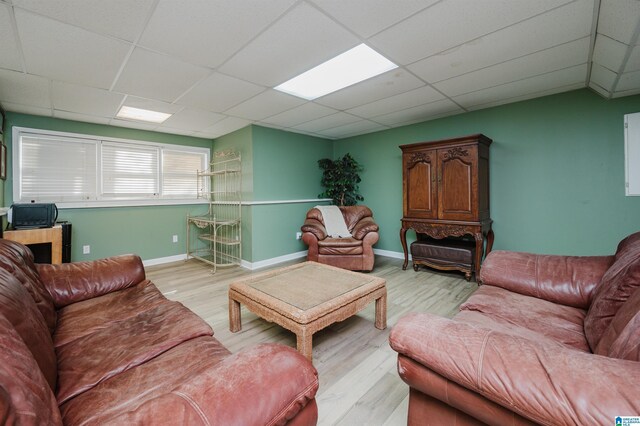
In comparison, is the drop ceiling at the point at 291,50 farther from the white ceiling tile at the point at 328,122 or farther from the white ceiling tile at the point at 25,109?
the white ceiling tile at the point at 328,122

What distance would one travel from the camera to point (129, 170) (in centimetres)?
434

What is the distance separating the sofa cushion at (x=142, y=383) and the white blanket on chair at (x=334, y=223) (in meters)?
3.12

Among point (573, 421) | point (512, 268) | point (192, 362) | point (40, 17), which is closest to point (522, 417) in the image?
point (573, 421)

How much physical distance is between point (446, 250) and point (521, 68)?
84.2 inches

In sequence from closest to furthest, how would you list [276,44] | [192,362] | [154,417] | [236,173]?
[154,417]
[192,362]
[276,44]
[236,173]

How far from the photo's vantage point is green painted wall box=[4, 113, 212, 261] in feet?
12.1

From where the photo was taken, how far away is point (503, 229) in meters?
3.65

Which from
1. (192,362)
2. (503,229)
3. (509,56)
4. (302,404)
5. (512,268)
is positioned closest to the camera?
(302,404)

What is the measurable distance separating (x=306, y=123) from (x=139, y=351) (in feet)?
12.2

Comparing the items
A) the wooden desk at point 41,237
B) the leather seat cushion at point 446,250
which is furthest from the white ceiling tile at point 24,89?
the leather seat cushion at point 446,250

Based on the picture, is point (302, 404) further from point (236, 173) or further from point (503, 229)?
point (236, 173)

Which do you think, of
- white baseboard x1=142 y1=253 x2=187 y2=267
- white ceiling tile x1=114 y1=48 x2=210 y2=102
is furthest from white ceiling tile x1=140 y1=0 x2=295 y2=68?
white baseboard x1=142 y1=253 x2=187 y2=267

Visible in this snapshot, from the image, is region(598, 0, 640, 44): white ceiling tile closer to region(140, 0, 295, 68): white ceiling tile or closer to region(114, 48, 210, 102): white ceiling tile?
region(140, 0, 295, 68): white ceiling tile

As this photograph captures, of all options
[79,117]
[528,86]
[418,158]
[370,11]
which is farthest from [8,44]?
[528,86]
